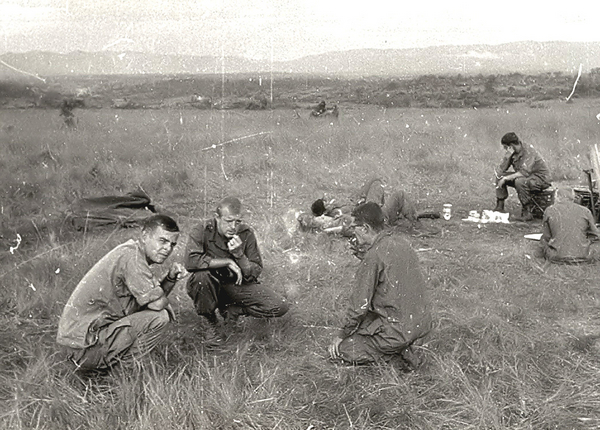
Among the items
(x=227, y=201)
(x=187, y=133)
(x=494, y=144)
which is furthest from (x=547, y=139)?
(x=227, y=201)

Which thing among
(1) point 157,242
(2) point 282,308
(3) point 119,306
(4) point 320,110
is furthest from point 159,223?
(4) point 320,110

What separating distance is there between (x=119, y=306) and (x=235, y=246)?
3.51 feet

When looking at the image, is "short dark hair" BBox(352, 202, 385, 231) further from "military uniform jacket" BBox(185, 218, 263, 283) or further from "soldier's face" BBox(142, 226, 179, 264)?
"military uniform jacket" BBox(185, 218, 263, 283)

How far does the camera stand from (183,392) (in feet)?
13.1

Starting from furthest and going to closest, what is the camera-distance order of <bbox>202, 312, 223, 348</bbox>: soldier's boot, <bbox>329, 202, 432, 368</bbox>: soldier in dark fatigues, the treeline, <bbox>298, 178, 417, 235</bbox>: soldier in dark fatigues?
the treeline, <bbox>298, 178, 417, 235</bbox>: soldier in dark fatigues, <bbox>202, 312, 223, 348</bbox>: soldier's boot, <bbox>329, 202, 432, 368</bbox>: soldier in dark fatigues

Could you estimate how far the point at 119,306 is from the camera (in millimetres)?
4250

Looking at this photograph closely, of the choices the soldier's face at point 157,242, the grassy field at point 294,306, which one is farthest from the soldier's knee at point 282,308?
the soldier's face at point 157,242

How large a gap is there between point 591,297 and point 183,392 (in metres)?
3.93

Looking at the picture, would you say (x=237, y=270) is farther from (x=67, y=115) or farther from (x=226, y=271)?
(x=67, y=115)

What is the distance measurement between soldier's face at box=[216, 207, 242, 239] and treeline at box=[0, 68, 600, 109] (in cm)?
1143

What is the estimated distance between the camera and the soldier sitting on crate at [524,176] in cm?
926

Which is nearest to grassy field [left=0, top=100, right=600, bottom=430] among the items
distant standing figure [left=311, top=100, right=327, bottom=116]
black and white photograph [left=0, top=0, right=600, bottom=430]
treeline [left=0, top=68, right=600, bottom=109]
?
black and white photograph [left=0, top=0, right=600, bottom=430]

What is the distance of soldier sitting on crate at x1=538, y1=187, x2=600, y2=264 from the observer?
22.5 ft

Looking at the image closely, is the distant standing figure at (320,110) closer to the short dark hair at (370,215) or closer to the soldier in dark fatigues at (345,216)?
the soldier in dark fatigues at (345,216)
